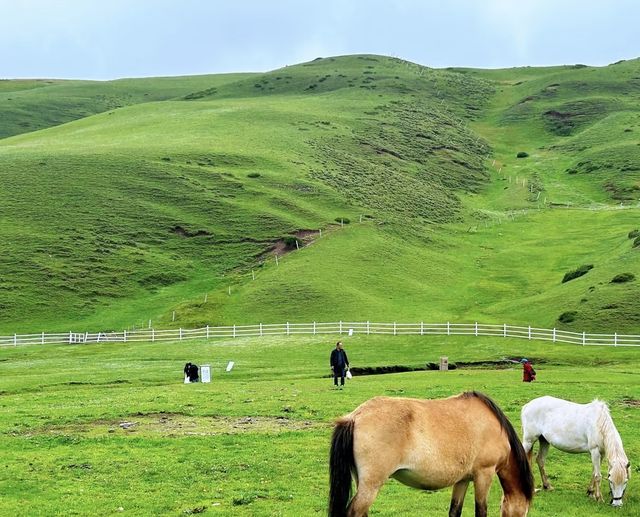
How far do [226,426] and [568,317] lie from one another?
129 ft

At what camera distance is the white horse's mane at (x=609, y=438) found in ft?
50.5

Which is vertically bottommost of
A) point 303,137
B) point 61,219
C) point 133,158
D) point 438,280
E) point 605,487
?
point 605,487

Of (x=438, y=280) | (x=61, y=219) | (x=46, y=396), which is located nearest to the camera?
(x=46, y=396)

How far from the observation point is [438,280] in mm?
81250

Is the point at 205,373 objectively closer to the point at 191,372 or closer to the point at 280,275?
the point at 191,372

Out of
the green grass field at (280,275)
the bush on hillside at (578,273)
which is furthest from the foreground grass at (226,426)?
the bush on hillside at (578,273)

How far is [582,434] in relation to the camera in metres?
16.9

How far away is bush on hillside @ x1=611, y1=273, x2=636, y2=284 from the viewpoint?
61.4m

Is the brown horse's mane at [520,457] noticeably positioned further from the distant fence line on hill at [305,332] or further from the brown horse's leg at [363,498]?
the distant fence line on hill at [305,332]

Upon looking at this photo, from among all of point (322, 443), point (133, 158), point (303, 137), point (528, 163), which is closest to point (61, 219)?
point (133, 158)

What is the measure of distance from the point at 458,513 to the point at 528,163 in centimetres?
14800

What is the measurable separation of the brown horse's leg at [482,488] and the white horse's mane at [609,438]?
11.4 ft

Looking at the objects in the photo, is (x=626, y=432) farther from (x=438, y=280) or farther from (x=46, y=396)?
(x=438, y=280)

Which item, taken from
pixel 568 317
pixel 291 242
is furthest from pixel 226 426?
pixel 291 242
